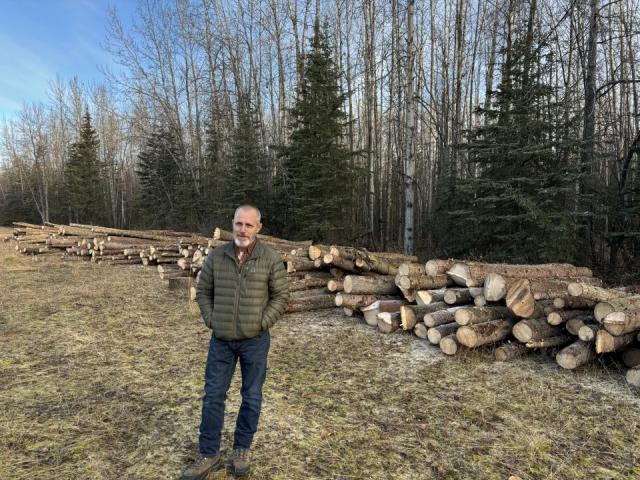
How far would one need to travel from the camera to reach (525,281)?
5344 millimetres

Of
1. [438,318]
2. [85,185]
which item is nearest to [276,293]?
[438,318]

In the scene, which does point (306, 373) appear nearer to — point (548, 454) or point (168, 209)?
point (548, 454)

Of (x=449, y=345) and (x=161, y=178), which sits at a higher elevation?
(x=161, y=178)

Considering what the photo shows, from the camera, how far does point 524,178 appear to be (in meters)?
8.52

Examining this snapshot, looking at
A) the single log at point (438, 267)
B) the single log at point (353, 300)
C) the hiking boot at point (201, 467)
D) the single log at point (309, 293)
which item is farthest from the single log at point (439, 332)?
the hiking boot at point (201, 467)

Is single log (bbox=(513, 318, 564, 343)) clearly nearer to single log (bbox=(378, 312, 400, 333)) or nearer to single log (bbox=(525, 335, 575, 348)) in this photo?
single log (bbox=(525, 335, 575, 348))

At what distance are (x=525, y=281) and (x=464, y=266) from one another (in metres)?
1.05

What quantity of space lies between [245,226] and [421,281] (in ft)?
14.7

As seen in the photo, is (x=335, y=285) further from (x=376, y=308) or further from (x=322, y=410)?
(x=322, y=410)

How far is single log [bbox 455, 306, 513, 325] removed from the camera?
5.35m

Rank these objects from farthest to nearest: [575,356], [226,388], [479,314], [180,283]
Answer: [180,283] < [479,314] < [575,356] < [226,388]

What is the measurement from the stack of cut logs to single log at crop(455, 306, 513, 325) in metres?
0.01

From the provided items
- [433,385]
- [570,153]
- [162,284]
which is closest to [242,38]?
[162,284]

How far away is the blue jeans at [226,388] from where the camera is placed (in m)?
2.84
